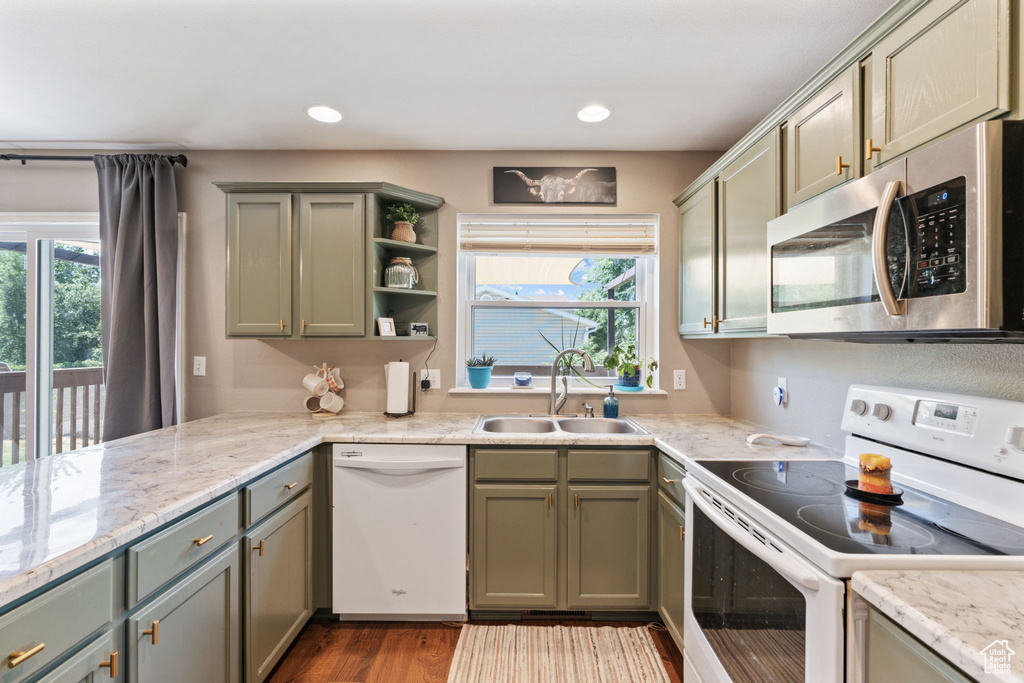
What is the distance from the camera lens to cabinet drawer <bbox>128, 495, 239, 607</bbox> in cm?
107

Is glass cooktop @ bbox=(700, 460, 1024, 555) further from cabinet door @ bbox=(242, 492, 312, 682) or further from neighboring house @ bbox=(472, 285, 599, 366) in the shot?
cabinet door @ bbox=(242, 492, 312, 682)

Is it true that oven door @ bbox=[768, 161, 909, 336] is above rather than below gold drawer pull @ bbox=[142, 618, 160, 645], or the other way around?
above

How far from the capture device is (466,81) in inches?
75.5

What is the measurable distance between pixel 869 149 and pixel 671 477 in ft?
4.24

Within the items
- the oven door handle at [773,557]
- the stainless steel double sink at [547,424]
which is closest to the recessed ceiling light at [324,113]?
the stainless steel double sink at [547,424]

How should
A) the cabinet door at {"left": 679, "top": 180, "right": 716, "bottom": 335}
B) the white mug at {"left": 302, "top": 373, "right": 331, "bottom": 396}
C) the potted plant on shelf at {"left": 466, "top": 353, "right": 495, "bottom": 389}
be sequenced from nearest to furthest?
the cabinet door at {"left": 679, "top": 180, "right": 716, "bottom": 335} < the white mug at {"left": 302, "top": 373, "right": 331, "bottom": 396} < the potted plant on shelf at {"left": 466, "top": 353, "right": 495, "bottom": 389}

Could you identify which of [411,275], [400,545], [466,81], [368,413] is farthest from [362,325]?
[466,81]

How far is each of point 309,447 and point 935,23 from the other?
7.77 ft

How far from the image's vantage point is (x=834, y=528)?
3.34 ft

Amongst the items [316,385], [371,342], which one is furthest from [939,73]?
[316,385]

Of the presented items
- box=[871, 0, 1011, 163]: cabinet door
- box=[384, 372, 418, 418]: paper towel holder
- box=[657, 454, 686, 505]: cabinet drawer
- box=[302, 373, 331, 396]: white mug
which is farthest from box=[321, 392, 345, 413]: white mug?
box=[871, 0, 1011, 163]: cabinet door

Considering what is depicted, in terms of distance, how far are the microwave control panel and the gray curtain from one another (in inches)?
125

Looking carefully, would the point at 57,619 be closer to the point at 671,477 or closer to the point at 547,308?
the point at 671,477
